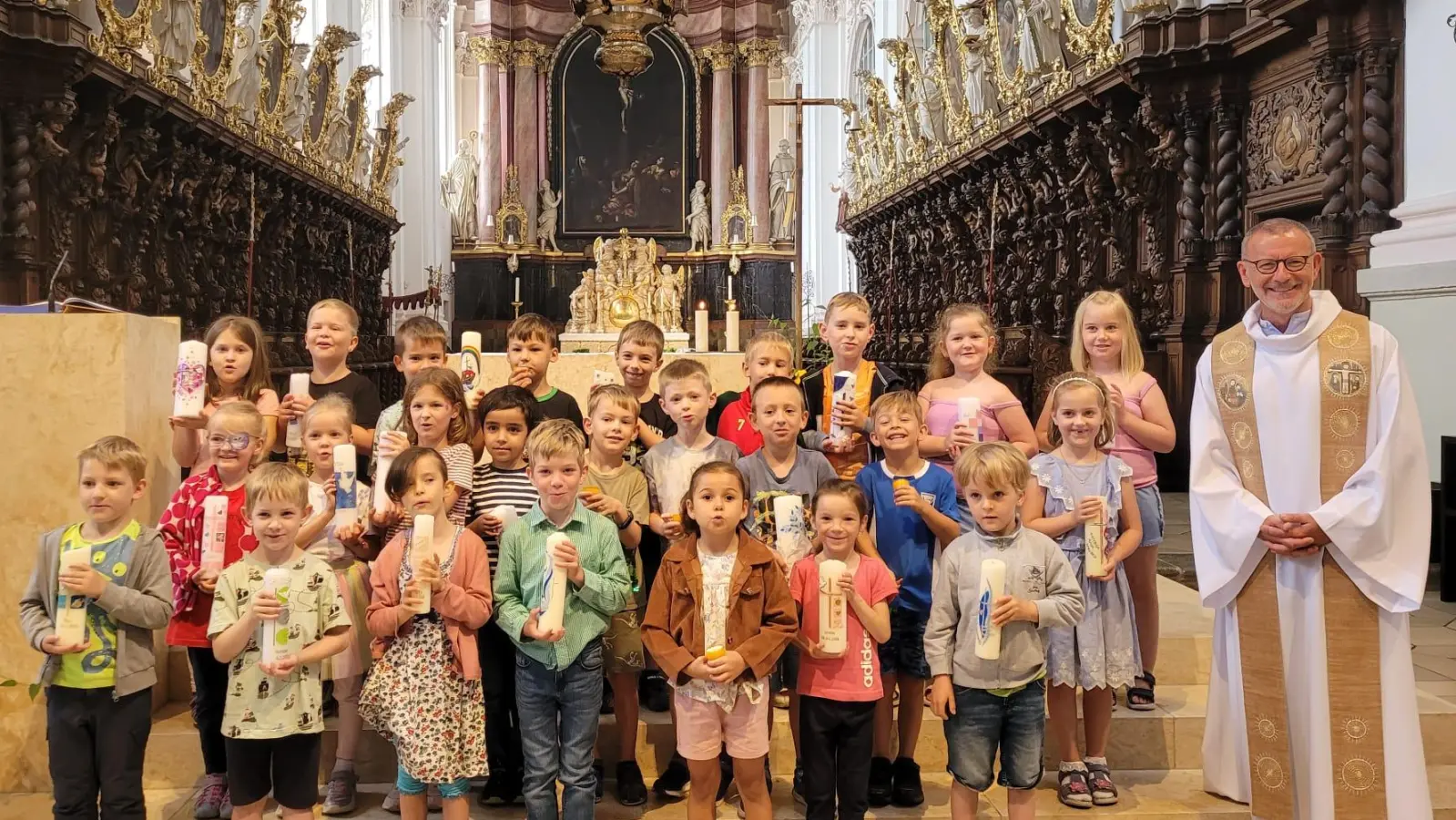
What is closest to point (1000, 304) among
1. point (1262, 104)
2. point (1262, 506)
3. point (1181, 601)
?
point (1262, 104)

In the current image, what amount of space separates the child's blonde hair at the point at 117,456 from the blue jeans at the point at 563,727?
1.25 m

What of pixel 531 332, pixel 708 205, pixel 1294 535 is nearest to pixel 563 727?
pixel 531 332

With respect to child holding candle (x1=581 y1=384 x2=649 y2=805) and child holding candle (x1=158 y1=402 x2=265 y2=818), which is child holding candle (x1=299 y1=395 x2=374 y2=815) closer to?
child holding candle (x1=158 y1=402 x2=265 y2=818)

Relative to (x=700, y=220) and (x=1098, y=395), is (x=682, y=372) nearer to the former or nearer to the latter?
(x=1098, y=395)

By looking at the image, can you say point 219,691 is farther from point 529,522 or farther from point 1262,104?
point 1262,104

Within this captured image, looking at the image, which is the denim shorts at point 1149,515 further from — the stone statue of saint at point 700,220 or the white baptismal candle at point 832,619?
the stone statue of saint at point 700,220

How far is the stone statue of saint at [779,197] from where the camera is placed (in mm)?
23547

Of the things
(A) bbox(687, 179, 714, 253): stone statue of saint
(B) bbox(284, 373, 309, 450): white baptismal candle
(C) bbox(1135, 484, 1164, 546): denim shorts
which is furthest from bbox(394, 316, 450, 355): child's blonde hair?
(A) bbox(687, 179, 714, 253): stone statue of saint

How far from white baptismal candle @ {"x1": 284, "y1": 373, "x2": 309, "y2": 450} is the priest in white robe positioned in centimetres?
309

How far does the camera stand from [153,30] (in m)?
9.75

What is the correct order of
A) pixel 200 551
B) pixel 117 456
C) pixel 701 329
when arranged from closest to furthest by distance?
pixel 117 456 < pixel 200 551 < pixel 701 329

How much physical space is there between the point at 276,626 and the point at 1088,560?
247cm

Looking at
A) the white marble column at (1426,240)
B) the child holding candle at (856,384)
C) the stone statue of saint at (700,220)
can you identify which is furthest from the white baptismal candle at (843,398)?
the stone statue of saint at (700,220)

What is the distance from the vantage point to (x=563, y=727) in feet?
11.3
